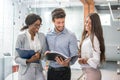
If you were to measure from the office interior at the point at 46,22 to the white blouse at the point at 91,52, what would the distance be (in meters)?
0.57

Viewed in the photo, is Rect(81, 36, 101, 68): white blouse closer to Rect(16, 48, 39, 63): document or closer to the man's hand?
the man's hand

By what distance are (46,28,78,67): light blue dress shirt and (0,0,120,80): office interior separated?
1.39ft

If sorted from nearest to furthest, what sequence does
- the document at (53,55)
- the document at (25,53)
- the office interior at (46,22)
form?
the document at (53,55) → the document at (25,53) → the office interior at (46,22)

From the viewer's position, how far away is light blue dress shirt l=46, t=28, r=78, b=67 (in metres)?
2.21

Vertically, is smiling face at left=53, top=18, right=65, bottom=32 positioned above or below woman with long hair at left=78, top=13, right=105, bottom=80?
above

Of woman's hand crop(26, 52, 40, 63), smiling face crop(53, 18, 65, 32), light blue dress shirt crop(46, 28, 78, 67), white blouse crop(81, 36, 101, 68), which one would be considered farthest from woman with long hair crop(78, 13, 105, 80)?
woman's hand crop(26, 52, 40, 63)

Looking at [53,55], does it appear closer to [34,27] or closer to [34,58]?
[34,58]

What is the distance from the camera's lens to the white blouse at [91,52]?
87.0 inches

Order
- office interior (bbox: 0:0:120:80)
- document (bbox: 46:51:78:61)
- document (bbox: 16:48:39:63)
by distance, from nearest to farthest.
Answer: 1. document (bbox: 46:51:78:61)
2. document (bbox: 16:48:39:63)
3. office interior (bbox: 0:0:120:80)

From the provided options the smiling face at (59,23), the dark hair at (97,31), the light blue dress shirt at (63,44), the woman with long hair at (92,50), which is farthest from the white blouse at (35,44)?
the dark hair at (97,31)

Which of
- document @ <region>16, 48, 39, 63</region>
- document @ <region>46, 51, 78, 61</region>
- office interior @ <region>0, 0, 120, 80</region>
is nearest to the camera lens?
document @ <region>46, 51, 78, 61</region>

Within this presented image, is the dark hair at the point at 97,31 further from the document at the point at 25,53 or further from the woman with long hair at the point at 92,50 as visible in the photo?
the document at the point at 25,53

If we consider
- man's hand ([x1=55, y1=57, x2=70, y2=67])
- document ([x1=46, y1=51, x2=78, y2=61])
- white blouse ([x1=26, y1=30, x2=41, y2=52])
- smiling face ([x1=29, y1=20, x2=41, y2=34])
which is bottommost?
man's hand ([x1=55, y1=57, x2=70, y2=67])

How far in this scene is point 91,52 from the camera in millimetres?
2248
